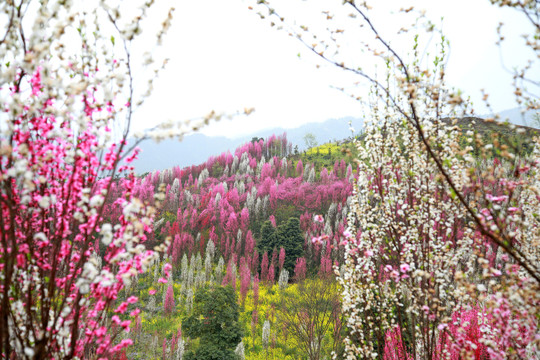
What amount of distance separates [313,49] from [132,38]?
140 centimetres

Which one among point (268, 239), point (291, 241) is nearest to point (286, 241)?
point (291, 241)

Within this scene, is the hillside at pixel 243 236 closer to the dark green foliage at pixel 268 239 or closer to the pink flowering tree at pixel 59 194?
the dark green foliage at pixel 268 239

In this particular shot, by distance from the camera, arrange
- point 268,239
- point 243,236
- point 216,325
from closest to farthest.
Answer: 1. point 216,325
2. point 268,239
3. point 243,236

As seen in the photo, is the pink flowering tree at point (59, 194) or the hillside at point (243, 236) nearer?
the pink flowering tree at point (59, 194)

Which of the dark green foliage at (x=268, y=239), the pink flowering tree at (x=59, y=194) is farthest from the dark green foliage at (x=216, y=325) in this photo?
the dark green foliage at (x=268, y=239)

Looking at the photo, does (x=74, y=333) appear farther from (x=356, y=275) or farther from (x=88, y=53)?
(x=356, y=275)

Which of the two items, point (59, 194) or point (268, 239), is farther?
point (268, 239)

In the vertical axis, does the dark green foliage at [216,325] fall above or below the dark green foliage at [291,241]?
above

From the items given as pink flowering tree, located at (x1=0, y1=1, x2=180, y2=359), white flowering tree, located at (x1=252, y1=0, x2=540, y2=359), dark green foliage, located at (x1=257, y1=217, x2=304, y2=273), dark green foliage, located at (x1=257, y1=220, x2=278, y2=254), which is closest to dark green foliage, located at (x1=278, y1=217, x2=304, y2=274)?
dark green foliage, located at (x1=257, y1=217, x2=304, y2=273)

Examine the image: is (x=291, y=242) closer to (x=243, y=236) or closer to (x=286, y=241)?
(x=286, y=241)

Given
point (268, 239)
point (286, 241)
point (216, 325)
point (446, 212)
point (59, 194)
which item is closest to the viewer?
point (59, 194)

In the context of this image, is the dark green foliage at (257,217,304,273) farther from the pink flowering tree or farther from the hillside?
the pink flowering tree

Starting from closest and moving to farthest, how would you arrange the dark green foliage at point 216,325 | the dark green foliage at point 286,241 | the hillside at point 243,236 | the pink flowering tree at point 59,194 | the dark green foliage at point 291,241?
1. the pink flowering tree at point 59,194
2. the dark green foliage at point 216,325
3. the hillside at point 243,236
4. the dark green foliage at point 291,241
5. the dark green foliage at point 286,241

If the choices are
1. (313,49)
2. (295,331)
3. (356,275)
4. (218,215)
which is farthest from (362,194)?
(218,215)
